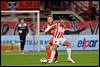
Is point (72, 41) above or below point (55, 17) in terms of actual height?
below

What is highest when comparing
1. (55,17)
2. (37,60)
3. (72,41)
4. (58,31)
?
(58,31)

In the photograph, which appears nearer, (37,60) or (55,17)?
(37,60)

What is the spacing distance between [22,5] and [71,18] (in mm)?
3562

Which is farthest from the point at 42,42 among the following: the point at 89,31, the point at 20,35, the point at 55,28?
the point at 55,28

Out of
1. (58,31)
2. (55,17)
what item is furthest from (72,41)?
(58,31)

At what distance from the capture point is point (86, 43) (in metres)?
28.9

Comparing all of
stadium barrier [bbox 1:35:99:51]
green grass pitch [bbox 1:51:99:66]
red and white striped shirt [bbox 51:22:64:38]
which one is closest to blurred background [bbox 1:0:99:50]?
stadium barrier [bbox 1:35:99:51]

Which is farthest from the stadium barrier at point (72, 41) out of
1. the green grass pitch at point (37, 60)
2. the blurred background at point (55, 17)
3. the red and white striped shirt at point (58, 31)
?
the red and white striped shirt at point (58, 31)

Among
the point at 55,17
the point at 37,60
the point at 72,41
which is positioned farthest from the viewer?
the point at 55,17

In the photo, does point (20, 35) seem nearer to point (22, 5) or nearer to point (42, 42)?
point (42, 42)

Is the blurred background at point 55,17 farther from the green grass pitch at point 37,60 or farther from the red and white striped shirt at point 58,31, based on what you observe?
the red and white striped shirt at point 58,31

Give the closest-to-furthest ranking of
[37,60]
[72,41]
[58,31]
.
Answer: [58,31]
[37,60]
[72,41]

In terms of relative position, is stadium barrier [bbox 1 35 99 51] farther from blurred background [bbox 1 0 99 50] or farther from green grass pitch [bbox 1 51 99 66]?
green grass pitch [bbox 1 51 99 66]

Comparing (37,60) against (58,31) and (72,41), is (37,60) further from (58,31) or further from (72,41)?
(72,41)
